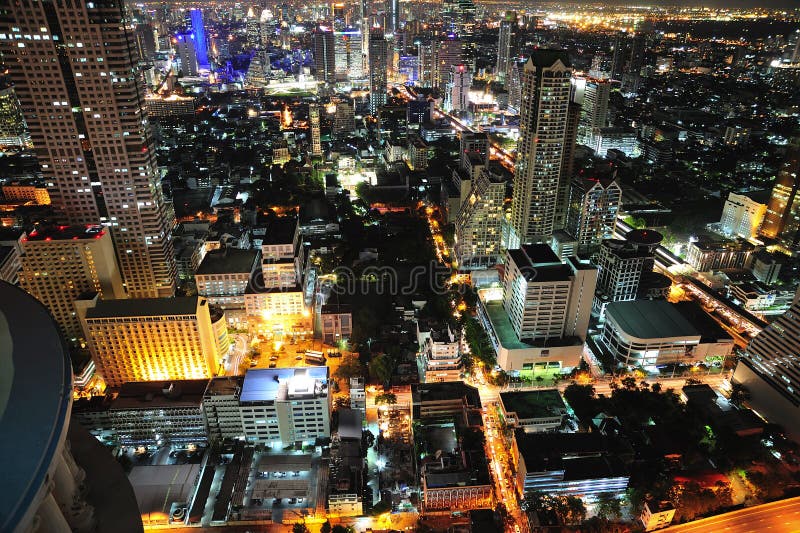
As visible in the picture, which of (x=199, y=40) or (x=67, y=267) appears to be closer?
(x=67, y=267)

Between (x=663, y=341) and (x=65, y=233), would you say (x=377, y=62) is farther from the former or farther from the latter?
(x=663, y=341)

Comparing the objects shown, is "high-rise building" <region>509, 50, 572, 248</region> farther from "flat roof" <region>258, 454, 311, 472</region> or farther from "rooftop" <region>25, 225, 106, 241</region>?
"rooftop" <region>25, 225, 106, 241</region>

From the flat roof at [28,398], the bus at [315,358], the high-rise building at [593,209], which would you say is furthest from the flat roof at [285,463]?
the high-rise building at [593,209]

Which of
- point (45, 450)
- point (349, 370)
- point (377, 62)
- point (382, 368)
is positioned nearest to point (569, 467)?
point (382, 368)

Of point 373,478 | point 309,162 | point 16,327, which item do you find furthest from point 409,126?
point 16,327

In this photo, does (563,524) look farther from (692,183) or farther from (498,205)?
(692,183)

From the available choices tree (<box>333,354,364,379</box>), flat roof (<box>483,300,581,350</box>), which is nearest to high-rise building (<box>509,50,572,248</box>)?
flat roof (<box>483,300,581,350</box>)
